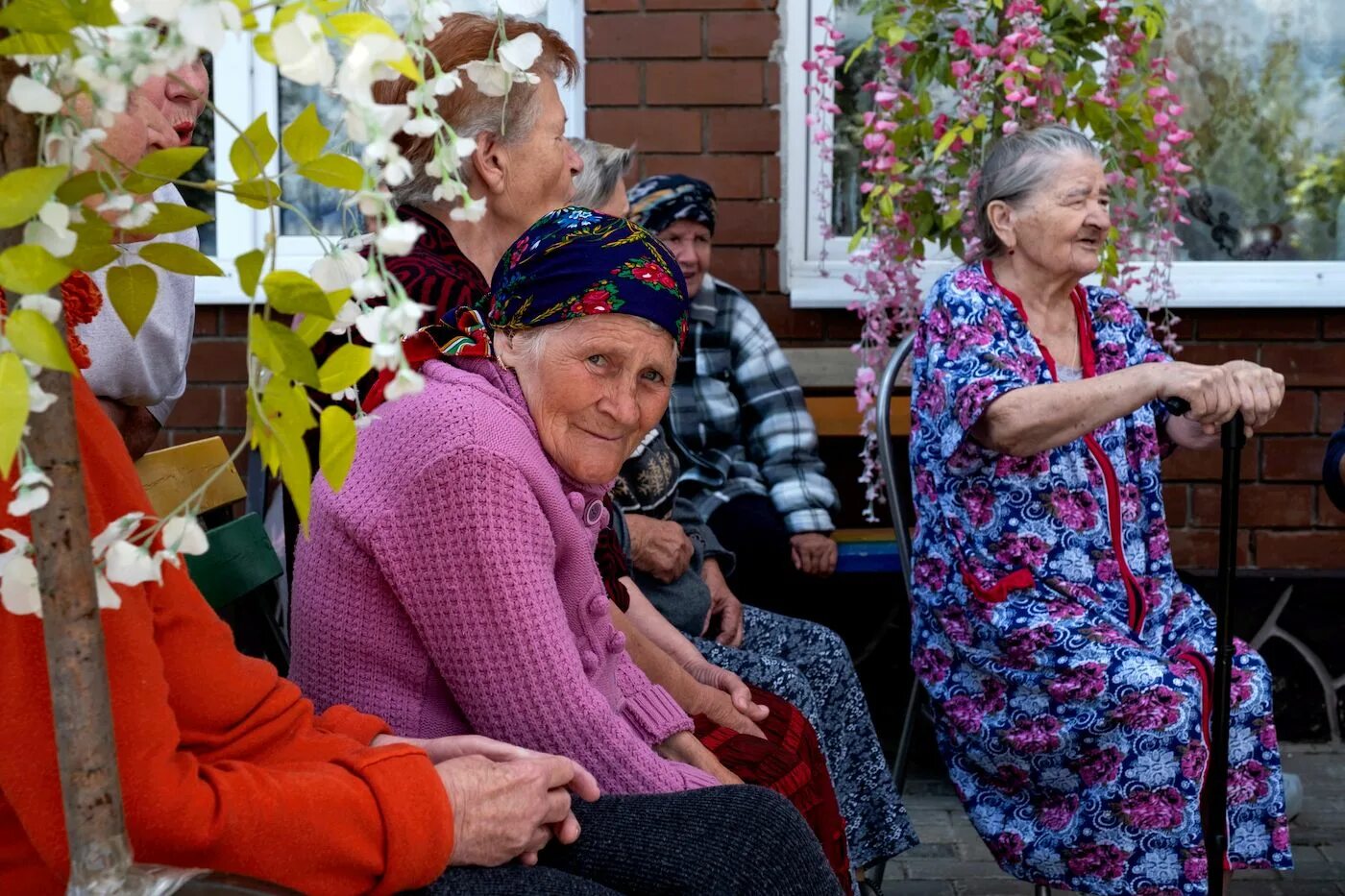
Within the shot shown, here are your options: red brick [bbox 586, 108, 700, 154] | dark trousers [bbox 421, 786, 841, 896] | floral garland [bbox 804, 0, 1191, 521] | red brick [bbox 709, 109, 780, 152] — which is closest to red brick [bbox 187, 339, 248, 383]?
red brick [bbox 586, 108, 700, 154]

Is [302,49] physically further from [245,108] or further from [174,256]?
[245,108]

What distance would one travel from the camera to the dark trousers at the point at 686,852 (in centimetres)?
166

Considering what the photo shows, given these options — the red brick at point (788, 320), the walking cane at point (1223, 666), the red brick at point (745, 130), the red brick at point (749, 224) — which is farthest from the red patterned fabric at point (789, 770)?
the red brick at point (745, 130)

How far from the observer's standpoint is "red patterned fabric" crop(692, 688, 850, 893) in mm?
2324

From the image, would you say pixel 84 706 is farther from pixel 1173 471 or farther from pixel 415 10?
pixel 1173 471

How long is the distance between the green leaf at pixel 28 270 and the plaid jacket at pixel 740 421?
332 centimetres

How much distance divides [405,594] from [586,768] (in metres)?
0.32

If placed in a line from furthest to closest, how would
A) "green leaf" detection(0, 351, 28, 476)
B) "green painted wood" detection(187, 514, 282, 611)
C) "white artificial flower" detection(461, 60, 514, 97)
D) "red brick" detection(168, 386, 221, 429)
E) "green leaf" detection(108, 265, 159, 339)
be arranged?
1. "red brick" detection(168, 386, 221, 429)
2. "green painted wood" detection(187, 514, 282, 611)
3. "white artificial flower" detection(461, 60, 514, 97)
4. "green leaf" detection(108, 265, 159, 339)
5. "green leaf" detection(0, 351, 28, 476)

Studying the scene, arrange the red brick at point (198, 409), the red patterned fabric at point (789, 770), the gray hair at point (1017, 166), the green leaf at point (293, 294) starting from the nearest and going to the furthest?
the green leaf at point (293, 294), the red patterned fabric at point (789, 770), the gray hair at point (1017, 166), the red brick at point (198, 409)

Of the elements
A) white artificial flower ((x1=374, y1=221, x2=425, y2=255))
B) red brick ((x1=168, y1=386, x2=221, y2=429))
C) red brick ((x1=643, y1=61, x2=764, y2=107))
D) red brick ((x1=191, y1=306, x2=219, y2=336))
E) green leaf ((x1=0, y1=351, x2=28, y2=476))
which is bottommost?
red brick ((x1=168, y1=386, x2=221, y2=429))

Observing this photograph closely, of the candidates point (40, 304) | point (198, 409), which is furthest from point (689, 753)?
point (198, 409)

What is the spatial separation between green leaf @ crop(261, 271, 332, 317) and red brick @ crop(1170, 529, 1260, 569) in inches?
166

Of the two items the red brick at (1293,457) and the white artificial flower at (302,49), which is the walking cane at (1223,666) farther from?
the white artificial flower at (302,49)

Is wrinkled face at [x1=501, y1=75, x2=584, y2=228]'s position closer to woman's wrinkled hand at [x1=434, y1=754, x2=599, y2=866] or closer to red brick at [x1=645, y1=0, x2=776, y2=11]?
woman's wrinkled hand at [x1=434, y1=754, x2=599, y2=866]
